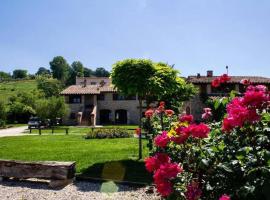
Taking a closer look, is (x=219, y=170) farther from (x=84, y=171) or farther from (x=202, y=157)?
(x=84, y=171)

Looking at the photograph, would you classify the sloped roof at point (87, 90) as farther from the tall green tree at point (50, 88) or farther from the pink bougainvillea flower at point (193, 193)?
the pink bougainvillea flower at point (193, 193)

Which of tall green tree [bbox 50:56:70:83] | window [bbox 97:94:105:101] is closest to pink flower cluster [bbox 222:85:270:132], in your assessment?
window [bbox 97:94:105:101]

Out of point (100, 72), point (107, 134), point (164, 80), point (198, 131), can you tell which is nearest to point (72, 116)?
point (107, 134)

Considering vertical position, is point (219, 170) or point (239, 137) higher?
point (239, 137)

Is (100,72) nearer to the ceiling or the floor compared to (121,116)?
nearer to the ceiling

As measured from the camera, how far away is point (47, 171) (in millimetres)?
10062

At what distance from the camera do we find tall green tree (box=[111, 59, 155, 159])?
1340 centimetres

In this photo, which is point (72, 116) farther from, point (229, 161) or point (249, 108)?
point (249, 108)

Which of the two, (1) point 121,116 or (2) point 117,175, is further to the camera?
(1) point 121,116

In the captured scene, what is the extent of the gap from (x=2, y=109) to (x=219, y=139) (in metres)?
42.9

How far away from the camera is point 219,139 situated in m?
4.66

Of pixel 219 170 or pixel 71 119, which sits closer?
pixel 219 170

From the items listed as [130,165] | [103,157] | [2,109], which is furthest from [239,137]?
[2,109]

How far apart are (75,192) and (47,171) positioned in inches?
45.3
